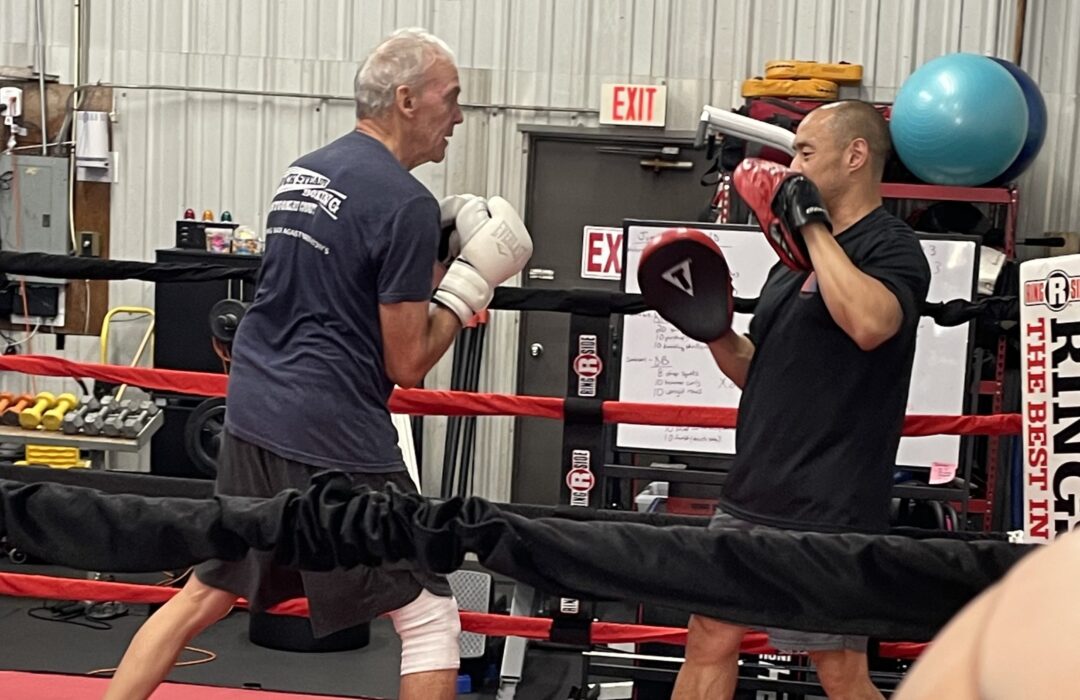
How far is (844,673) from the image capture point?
2.09 meters

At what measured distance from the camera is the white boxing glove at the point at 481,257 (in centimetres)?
208

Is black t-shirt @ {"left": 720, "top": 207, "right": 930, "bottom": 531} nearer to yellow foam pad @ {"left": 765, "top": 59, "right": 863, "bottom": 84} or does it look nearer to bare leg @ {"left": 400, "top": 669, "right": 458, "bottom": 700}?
bare leg @ {"left": 400, "top": 669, "right": 458, "bottom": 700}

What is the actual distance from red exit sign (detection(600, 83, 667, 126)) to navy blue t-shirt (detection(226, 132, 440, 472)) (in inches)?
166

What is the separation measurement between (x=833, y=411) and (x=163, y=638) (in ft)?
3.65

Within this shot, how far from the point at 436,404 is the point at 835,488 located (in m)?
1.00

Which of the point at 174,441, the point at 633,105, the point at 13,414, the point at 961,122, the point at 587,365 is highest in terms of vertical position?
the point at 633,105

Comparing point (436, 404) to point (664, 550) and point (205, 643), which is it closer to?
point (664, 550)

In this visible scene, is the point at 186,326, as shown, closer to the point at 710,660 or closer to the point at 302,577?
the point at 302,577

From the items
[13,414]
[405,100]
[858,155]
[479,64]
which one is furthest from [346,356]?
[479,64]

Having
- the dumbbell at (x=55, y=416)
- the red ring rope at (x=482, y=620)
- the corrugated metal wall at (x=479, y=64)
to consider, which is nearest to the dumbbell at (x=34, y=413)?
the dumbbell at (x=55, y=416)

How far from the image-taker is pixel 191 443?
420 cm

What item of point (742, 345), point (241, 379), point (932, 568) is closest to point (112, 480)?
point (241, 379)

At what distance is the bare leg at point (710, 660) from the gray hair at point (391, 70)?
1.00m

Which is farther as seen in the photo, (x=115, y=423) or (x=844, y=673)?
(x=115, y=423)
